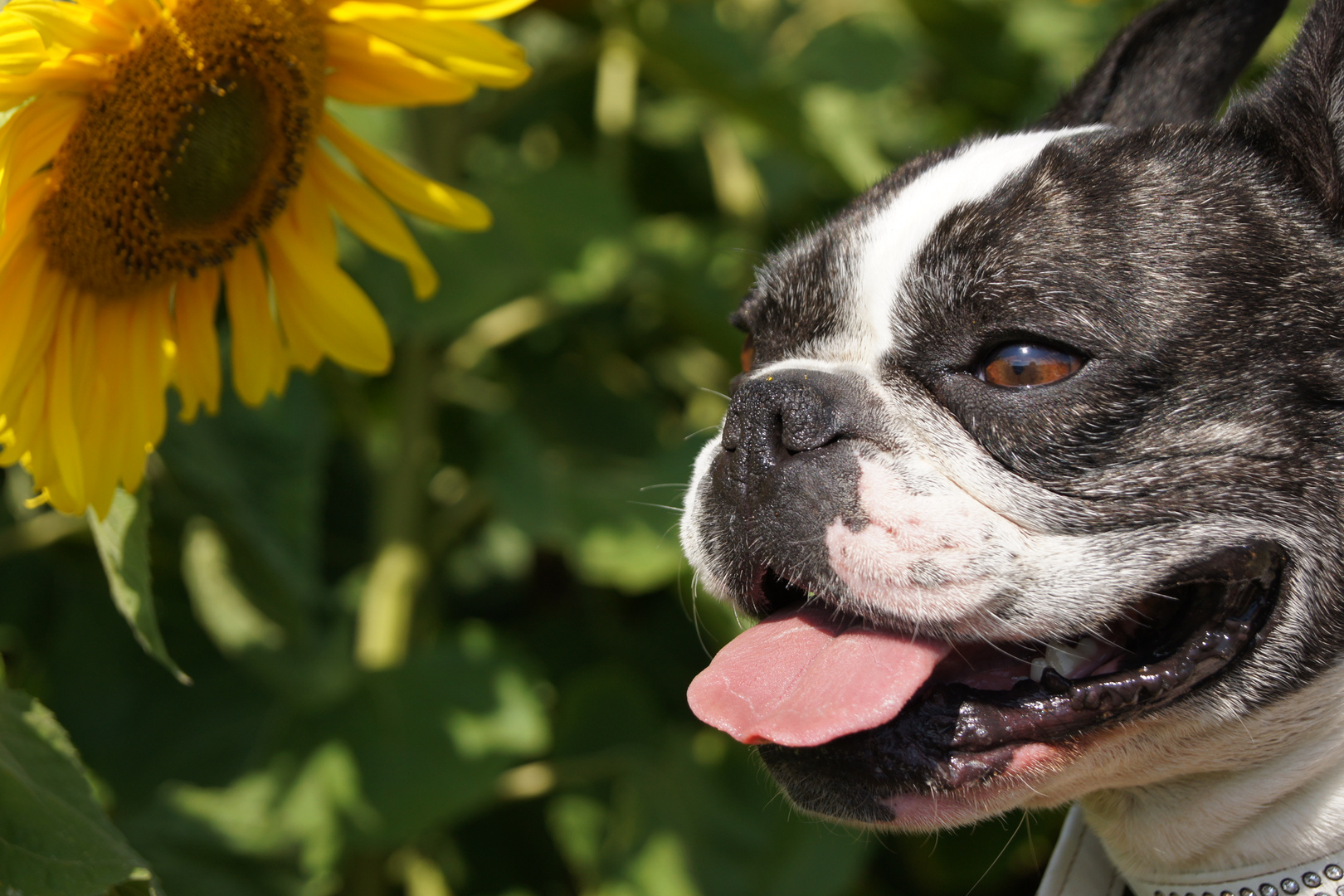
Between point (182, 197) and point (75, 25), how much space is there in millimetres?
254

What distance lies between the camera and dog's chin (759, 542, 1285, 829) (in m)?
1.43

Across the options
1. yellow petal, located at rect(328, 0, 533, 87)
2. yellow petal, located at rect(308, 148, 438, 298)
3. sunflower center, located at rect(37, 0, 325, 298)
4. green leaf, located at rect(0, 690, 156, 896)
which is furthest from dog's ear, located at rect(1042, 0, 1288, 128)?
green leaf, located at rect(0, 690, 156, 896)

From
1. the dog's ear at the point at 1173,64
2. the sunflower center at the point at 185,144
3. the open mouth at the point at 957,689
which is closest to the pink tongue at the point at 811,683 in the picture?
the open mouth at the point at 957,689

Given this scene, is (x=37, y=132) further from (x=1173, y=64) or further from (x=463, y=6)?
(x=1173, y=64)

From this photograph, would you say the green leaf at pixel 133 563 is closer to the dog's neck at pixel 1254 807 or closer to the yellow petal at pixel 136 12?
the yellow petal at pixel 136 12

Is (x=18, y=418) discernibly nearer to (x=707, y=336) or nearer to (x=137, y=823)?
(x=137, y=823)

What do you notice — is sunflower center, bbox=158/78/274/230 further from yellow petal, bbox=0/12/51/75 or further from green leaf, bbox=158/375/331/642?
green leaf, bbox=158/375/331/642

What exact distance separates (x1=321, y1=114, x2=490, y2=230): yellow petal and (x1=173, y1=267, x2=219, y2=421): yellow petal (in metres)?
0.24

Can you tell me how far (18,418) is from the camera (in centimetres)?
140

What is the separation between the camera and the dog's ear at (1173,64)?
195 centimetres

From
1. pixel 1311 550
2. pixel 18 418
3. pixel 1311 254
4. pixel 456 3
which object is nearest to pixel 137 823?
pixel 18 418

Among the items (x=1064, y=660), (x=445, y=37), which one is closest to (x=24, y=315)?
(x=445, y=37)

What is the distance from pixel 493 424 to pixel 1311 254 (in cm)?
168

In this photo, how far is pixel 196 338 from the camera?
5.34 ft
